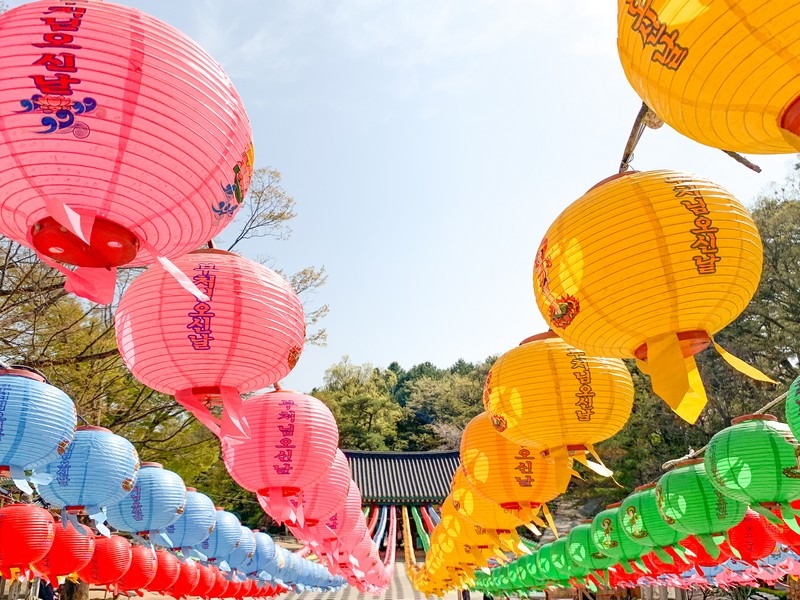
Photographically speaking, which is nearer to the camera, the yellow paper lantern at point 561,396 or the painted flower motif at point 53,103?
the painted flower motif at point 53,103

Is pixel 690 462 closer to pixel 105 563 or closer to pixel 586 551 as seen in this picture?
pixel 586 551

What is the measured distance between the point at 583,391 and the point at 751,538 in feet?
10.7

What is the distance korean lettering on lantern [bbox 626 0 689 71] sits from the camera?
141 cm

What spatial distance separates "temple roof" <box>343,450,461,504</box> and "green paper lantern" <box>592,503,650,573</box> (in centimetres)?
1669

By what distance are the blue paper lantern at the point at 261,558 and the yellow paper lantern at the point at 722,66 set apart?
375 inches

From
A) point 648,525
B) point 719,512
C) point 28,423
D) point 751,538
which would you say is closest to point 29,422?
point 28,423

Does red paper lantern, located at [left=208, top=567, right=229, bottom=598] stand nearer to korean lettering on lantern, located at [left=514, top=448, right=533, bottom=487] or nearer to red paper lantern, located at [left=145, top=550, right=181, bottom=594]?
red paper lantern, located at [left=145, top=550, right=181, bottom=594]

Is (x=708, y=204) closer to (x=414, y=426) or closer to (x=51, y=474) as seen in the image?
(x=51, y=474)

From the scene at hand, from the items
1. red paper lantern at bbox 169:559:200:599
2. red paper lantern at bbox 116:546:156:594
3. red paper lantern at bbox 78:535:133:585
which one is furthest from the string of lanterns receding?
red paper lantern at bbox 169:559:200:599

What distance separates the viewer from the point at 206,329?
2.66 m

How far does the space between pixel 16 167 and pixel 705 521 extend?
17.4ft

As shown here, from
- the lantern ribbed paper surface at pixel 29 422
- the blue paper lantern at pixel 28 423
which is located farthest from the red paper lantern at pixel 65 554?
the lantern ribbed paper surface at pixel 29 422

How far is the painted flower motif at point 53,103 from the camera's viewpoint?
150cm

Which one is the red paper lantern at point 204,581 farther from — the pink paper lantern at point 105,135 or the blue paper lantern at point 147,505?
the pink paper lantern at point 105,135
